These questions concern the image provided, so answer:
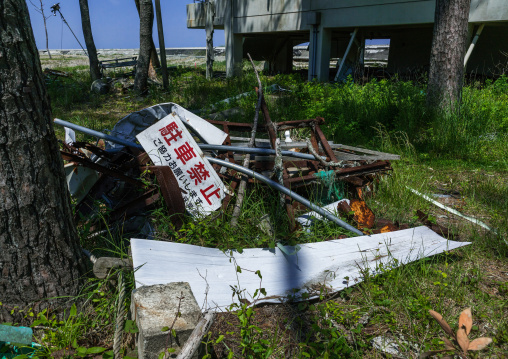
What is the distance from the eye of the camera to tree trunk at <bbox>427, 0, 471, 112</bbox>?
6.15 metres

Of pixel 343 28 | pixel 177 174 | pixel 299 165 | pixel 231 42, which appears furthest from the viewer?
pixel 231 42

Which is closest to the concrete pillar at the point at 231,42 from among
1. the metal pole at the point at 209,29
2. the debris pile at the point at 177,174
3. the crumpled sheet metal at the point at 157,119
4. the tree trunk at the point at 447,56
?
the metal pole at the point at 209,29

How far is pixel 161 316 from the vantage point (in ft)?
6.30

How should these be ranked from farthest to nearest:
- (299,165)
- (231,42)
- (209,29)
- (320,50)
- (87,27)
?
(209,29) < (231,42) < (320,50) < (87,27) < (299,165)

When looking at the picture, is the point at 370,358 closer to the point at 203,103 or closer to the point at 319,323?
the point at 319,323

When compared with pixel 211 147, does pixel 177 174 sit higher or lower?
lower

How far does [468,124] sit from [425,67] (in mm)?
8838

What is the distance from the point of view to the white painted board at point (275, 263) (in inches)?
101

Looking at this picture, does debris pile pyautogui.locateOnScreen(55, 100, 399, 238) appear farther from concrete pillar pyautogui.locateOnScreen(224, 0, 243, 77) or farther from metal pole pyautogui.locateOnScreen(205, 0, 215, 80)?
concrete pillar pyautogui.locateOnScreen(224, 0, 243, 77)

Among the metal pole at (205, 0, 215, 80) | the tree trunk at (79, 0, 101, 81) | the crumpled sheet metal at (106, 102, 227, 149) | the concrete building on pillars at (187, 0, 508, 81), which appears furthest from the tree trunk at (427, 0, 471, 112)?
the tree trunk at (79, 0, 101, 81)

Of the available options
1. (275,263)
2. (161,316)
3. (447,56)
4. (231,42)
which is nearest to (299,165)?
(275,263)

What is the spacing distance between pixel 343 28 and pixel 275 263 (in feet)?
38.2

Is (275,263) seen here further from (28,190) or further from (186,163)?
(28,190)

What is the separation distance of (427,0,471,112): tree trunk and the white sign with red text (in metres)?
4.51
